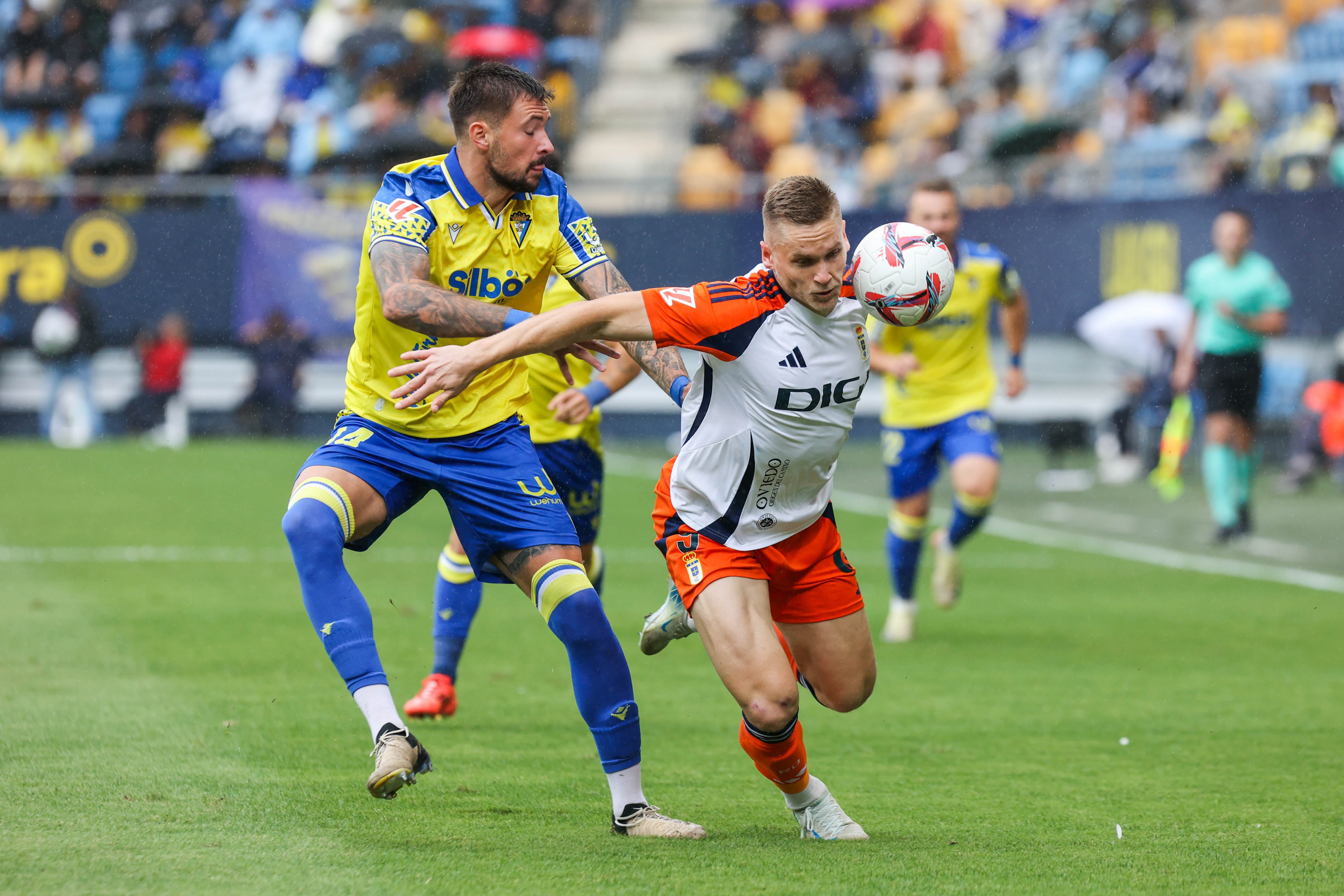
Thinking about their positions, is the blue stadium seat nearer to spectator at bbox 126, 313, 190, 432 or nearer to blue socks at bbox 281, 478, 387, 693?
spectator at bbox 126, 313, 190, 432

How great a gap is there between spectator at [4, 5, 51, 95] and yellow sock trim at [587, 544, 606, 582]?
2152 cm

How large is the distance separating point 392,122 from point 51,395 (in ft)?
20.5

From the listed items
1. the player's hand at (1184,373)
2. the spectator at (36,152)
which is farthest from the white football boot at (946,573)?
the spectator at (36,152)

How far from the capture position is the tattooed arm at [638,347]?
5090 mm

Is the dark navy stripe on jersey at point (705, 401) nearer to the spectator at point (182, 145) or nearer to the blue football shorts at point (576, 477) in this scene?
the blue football shorts at point (576, 477)

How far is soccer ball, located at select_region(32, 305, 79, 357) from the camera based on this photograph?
73.4ft

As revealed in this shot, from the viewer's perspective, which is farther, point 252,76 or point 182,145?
point 252,76

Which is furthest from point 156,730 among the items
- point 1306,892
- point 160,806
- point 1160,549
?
point 1160,549

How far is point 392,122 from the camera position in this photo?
78.6 feet

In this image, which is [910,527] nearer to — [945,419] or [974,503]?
[974,503]

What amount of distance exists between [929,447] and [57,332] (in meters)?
16.7

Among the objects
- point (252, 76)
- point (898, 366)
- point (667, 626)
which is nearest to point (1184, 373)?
point (898, 366)

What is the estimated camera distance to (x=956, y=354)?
9.02 metres

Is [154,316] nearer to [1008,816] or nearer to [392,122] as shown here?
[392,122]
